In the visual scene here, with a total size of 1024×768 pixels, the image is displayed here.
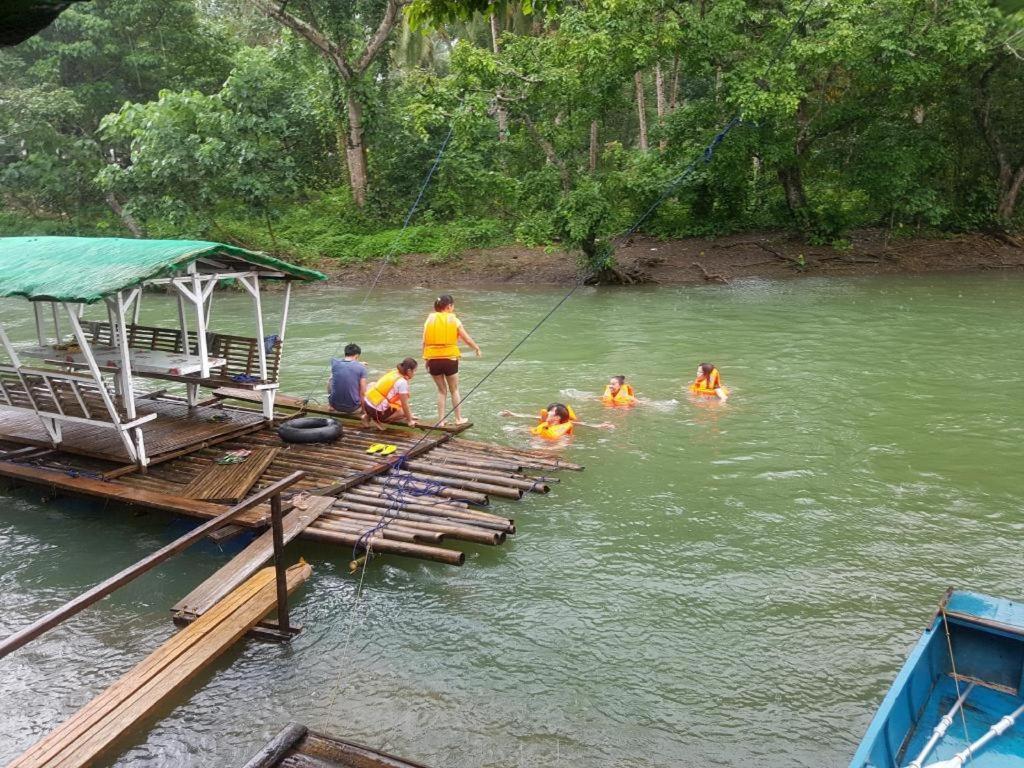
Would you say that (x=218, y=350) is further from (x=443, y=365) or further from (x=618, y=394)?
(x=618, y=394)

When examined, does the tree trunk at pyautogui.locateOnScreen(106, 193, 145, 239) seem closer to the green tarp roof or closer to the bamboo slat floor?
the bamboo slat floor

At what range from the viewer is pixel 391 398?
395 inches

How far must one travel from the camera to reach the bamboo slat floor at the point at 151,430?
29.2 feet

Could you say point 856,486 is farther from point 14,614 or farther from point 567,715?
point 14,614

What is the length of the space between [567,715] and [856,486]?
521cm

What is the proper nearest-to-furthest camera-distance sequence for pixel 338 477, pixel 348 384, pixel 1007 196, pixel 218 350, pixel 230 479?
pixel 230 479, pixel 338 477, pixel 348 384, pixel 218 350, pixel 1007 196

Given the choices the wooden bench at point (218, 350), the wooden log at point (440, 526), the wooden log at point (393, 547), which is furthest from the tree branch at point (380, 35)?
the wooden log at point (393, 547)

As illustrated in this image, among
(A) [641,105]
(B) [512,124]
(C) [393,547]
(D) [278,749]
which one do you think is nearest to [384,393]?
(C) [393,547]

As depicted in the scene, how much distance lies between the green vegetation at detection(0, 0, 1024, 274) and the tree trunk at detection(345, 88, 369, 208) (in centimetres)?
10

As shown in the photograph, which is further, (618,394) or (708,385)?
(708,385)

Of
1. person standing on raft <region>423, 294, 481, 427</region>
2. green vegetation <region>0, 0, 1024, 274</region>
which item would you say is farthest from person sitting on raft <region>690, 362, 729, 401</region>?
green vegetation <region>0, 0, 1024, 274</region>

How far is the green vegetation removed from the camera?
20875mm

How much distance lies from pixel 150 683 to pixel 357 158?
26914 millimetres

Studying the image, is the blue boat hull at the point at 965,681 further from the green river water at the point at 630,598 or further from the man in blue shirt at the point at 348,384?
the man in blue shirt at the point at 348,384
